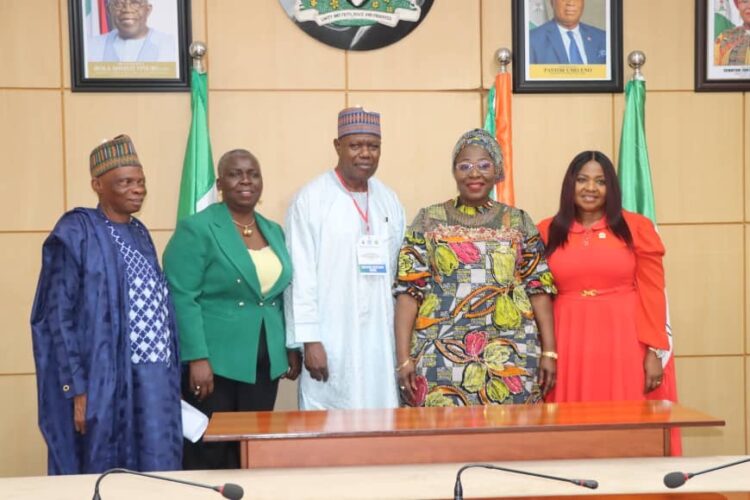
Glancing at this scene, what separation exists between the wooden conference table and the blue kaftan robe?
908 mm

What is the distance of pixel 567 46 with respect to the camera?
498 centimetres

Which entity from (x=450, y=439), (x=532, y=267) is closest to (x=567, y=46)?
(x=532, y=267)

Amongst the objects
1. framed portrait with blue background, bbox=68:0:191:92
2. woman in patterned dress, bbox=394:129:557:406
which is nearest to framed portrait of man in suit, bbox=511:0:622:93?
woman in patterned dress, bbox=394:129:557:406

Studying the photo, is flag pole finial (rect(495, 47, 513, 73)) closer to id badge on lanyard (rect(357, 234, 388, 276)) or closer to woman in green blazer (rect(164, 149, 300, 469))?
id badge on lanyard (rect(357, 234, 388, 276))

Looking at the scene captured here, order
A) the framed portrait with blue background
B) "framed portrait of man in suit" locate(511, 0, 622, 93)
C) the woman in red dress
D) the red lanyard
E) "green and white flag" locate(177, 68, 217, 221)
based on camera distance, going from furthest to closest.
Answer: "framed portrait of man in suit" locate(511, 0, 622, 93) < the framed portrait with blue background < "green and white flag" locate(177, 68, 217, 221) < the red lanyard < the woman in red dress

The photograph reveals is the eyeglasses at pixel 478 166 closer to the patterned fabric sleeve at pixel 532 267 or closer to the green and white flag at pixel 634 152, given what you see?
the patterned fabric sleeve at pixel 532 267

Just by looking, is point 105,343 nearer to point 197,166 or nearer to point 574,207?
point 197,166

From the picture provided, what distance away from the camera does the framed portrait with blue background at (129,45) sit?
4.71 m

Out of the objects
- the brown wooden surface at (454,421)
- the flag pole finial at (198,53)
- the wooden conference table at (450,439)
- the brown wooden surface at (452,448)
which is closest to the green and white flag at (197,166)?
the flag pole finial at (198,53)

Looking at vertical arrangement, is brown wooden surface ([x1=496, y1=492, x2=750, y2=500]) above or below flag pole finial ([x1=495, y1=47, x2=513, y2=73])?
below

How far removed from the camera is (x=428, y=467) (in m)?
2.46

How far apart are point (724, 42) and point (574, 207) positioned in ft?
6.10

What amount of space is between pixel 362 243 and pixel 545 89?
1705 millimetres

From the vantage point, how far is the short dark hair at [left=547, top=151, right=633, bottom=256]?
12.7 feet
